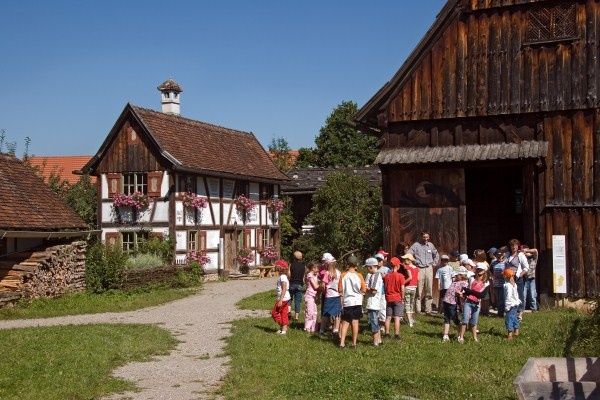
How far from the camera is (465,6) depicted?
18578mm

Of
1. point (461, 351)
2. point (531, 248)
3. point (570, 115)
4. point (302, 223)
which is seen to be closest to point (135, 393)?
point (461, 351)

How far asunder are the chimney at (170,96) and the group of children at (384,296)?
21800mm

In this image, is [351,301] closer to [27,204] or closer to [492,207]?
[492,207]

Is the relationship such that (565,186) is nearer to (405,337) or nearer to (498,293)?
(498,293)

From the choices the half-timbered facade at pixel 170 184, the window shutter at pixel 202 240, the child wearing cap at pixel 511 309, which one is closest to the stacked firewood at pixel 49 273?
the half-timbered facade at pixel 170 184

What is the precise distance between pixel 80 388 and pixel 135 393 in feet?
2.50

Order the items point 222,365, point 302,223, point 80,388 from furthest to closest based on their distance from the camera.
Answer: point 302,223 → point 222,365 → point 80,388

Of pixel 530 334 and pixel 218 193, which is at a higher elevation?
pixel 218 193

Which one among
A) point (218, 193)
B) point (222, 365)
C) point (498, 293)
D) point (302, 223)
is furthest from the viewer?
point (302, 223)

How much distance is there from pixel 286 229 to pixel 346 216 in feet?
26.9

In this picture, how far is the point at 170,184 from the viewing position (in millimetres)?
29672

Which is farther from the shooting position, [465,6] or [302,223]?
[302,223]

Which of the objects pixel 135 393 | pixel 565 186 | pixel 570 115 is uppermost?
pixel 570 115

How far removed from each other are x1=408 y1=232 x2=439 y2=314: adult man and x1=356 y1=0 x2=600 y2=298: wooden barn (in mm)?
1635
